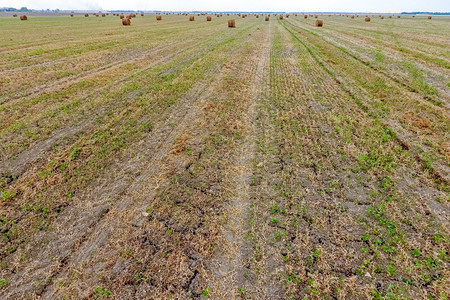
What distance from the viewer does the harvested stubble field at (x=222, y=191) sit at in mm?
3443

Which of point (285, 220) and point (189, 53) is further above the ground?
point (189, 53)

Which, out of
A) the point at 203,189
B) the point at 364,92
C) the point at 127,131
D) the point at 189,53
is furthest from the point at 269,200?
the point at 189,53

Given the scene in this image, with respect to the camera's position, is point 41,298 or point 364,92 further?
point 364,92

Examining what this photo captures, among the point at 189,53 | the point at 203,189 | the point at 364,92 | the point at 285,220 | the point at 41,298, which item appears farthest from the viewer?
the point at 189,53

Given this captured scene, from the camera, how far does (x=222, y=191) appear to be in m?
5.10

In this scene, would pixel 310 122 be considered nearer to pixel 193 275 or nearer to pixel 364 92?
pixel 364 92

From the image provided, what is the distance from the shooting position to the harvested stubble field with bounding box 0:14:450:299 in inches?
136

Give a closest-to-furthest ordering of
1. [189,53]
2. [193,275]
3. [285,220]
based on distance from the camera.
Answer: [193,275]
[285,220]
[189,53]

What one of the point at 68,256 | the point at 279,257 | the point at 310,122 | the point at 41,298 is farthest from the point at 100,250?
the point at 310,122

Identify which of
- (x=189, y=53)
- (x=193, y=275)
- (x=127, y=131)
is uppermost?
(x=189, y=53)

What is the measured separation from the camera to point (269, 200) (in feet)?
15.9

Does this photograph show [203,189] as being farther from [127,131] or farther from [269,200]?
[127,131]

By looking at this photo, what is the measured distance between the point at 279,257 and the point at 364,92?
9823 mm

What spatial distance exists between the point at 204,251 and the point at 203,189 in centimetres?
155
